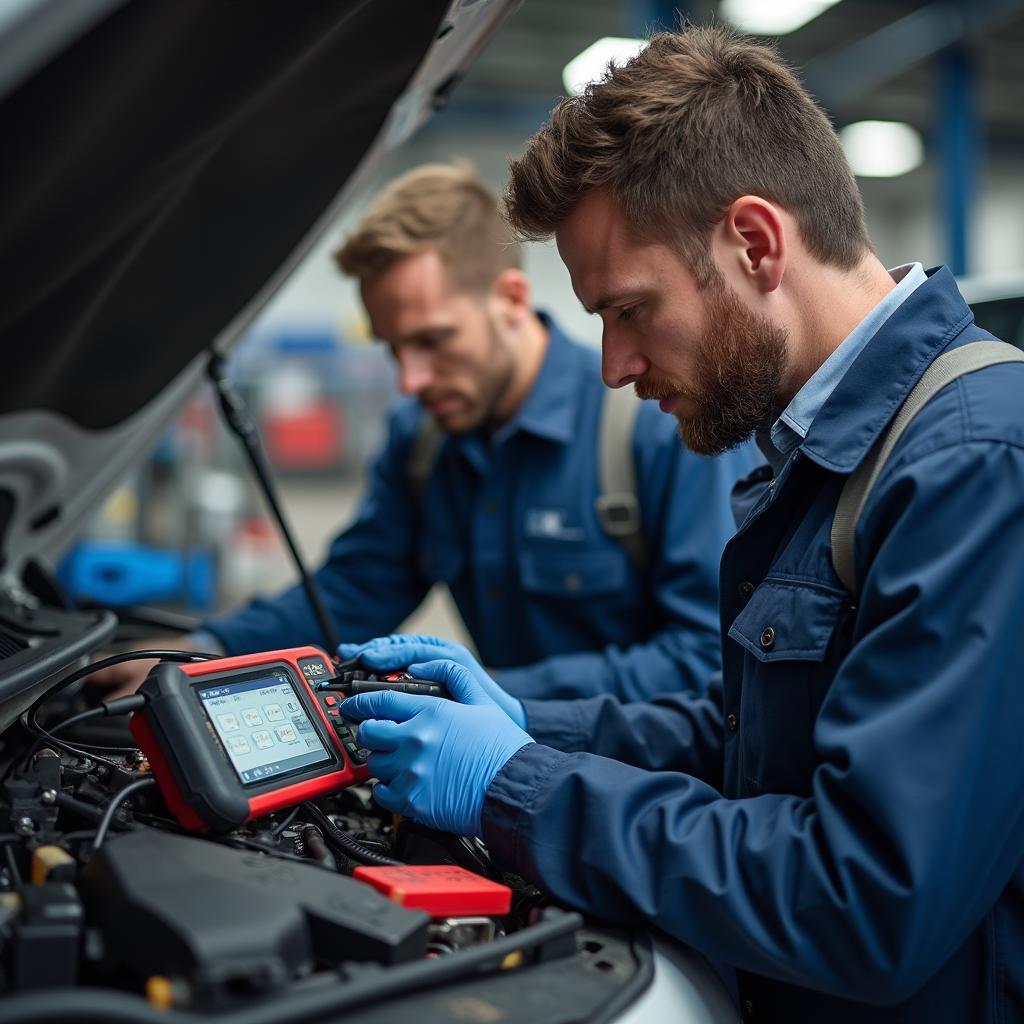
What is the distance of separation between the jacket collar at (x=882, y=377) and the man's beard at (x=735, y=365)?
0.09 m

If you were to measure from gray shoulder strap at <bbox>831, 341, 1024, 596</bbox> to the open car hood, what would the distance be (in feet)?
1.85

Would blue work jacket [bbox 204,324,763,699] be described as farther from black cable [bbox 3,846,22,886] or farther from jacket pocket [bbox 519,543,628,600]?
black cable [bbox 3,846,22,886]

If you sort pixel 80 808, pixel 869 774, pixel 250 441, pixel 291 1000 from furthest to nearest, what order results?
pixel 250 441
pixel 80 808
pixel 869 774
pixel 291 1000

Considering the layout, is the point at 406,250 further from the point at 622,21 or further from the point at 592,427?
the point at 622,21

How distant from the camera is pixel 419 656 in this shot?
1003mm

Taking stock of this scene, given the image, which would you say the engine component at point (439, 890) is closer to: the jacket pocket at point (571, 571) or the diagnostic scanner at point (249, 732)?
the diagnostic scanner at point (249, 732)

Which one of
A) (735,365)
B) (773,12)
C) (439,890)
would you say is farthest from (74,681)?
(773,12)

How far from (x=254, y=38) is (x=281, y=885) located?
70 centimetres

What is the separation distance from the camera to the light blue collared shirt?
92 cm

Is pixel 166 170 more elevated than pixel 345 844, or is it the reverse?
pixel 166 170

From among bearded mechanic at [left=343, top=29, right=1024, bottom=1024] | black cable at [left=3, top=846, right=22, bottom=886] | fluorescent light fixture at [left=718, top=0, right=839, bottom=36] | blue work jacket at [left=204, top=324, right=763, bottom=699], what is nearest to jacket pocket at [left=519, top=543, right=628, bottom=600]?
blue work jacket at [left=204, top=324, right=763, bottom=699]

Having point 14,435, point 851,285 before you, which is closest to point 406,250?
point 14,435

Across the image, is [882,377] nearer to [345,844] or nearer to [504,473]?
[345,844]

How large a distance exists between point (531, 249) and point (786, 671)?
30.5ft
